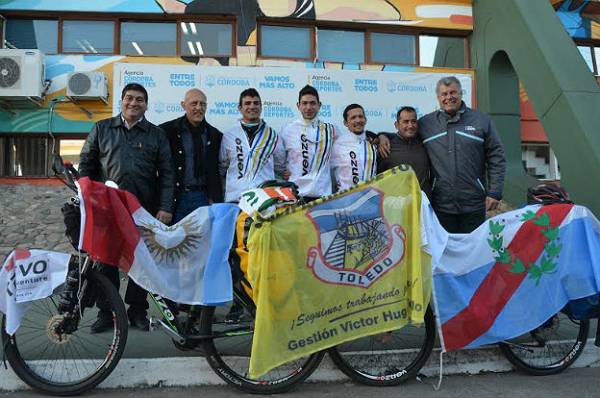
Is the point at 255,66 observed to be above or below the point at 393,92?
above

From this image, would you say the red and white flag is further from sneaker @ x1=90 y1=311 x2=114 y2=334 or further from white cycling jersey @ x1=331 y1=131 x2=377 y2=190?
white cycling jersey @ x1=331 y1=131 x2=377 y2=190

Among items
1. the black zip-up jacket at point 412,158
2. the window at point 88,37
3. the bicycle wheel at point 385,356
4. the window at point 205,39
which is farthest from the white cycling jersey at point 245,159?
the window at point 88,37

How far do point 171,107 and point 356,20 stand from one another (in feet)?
14.8

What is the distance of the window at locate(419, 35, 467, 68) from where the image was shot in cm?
1055

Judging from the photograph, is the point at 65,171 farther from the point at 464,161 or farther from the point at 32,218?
the point at 32,218

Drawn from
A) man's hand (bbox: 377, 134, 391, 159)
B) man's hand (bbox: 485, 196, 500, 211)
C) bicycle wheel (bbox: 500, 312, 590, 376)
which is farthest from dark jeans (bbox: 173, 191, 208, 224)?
bicycle wheel (bbox: 500, 312, 590, 376)

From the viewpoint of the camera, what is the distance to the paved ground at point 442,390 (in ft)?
9.73

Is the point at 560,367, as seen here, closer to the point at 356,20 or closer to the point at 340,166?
the point at 340,166

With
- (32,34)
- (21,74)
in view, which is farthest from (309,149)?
(32,34)

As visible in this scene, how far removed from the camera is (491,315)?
330cm

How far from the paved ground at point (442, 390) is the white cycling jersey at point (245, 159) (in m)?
1.63

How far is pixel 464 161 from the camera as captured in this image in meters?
3.96

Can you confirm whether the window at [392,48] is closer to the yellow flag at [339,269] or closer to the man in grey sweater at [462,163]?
the man in grey sweater at [462,163]

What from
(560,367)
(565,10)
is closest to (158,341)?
(560,367)
